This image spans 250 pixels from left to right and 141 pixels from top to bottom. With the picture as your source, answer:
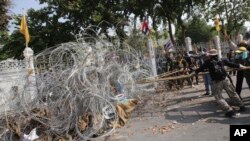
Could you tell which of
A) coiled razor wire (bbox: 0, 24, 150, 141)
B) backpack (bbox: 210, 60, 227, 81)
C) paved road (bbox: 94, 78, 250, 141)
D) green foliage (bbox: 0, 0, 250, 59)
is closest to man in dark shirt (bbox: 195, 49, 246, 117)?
backpack (bbox: 210, 60, 227, 81)

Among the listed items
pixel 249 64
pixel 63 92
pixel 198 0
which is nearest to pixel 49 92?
pixel 63 92

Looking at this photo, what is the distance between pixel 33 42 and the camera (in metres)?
27.2

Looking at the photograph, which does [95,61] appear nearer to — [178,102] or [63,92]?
[63,92]

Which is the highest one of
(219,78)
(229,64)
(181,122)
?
(229,64)

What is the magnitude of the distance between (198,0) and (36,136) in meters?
23.5

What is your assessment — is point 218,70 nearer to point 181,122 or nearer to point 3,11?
point 181,122

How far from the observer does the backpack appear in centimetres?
862

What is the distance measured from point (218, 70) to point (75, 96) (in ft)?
11.3

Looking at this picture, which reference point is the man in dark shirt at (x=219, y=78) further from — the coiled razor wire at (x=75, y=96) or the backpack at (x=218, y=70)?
the coiled razor wire at (x=75, y=96)

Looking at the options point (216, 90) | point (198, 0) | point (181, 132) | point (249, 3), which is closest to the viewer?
point (181, 132)

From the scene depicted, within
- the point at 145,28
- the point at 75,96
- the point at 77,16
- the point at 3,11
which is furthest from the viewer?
the point at 77,16

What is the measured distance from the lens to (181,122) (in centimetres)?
887

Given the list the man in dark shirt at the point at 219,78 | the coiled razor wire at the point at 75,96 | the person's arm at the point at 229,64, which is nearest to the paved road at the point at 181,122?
the man in dark shirt at the point at 219,78

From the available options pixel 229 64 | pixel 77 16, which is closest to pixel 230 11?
pixel 77 16
